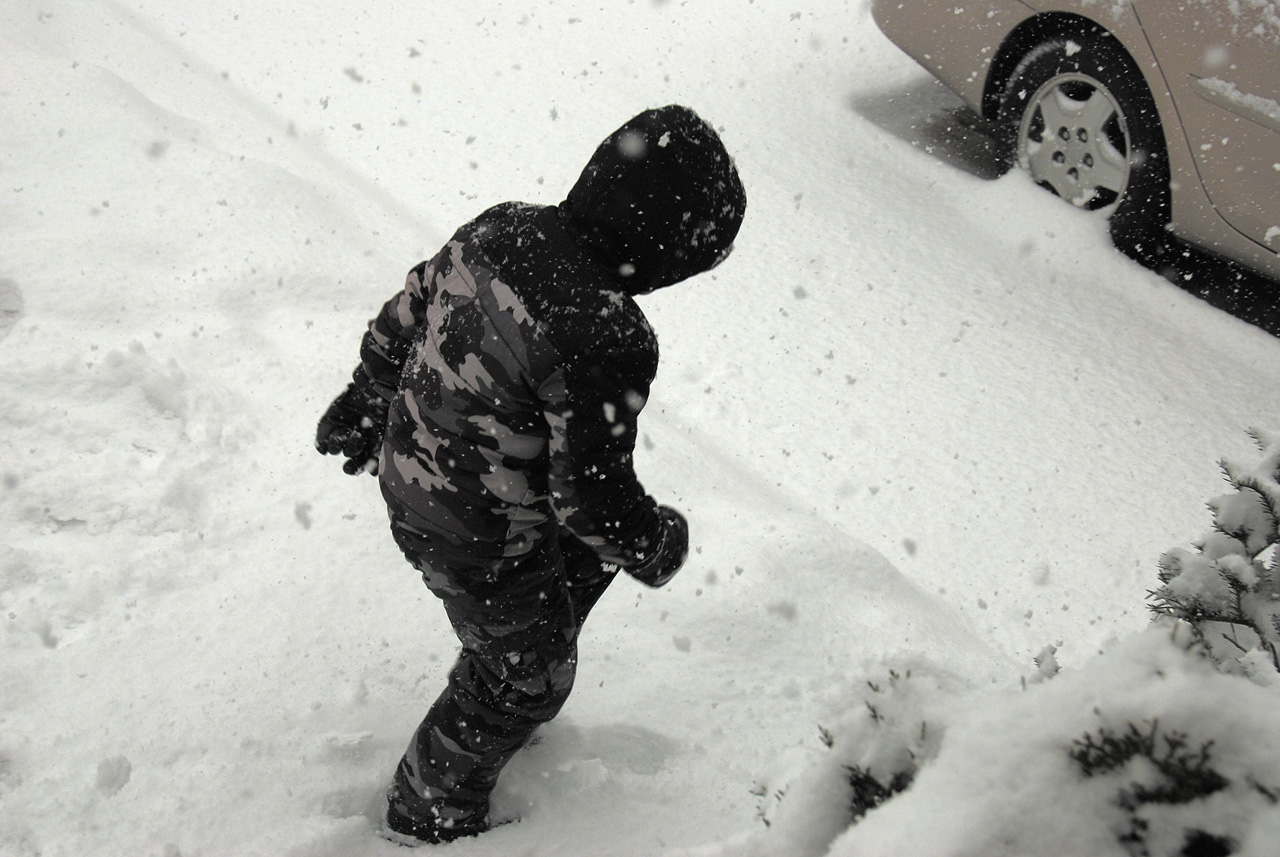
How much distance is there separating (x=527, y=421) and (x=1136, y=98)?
3.10 metres

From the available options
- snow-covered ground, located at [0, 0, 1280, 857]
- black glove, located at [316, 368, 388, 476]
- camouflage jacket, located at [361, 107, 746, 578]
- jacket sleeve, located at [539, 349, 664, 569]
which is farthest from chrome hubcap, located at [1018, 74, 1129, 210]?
→ black glove, located at [316, 368, 388, 476]

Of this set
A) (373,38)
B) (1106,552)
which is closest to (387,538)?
(1106,552)

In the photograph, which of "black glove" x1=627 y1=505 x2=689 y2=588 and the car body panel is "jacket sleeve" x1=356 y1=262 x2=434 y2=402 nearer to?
"black glove" x1=627 y1=505 x2=689 y2=588

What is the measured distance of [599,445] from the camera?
149 cm

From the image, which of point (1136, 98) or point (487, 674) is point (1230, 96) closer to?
point (1136, 98)

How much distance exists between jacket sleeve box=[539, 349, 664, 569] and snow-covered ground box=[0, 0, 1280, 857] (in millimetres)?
536

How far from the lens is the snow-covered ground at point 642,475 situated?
1836 millimetres

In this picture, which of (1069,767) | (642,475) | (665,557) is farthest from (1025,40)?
(1069,767)

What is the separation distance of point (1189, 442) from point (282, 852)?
296 cm

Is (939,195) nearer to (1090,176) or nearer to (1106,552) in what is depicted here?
(1090,176)

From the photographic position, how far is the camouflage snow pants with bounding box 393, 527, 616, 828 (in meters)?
1.71

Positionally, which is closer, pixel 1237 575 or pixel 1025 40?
pixel 1237 575

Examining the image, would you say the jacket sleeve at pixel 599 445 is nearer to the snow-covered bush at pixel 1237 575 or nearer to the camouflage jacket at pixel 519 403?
the camouflage jacket at pixel 519 403

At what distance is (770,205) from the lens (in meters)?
4.03
